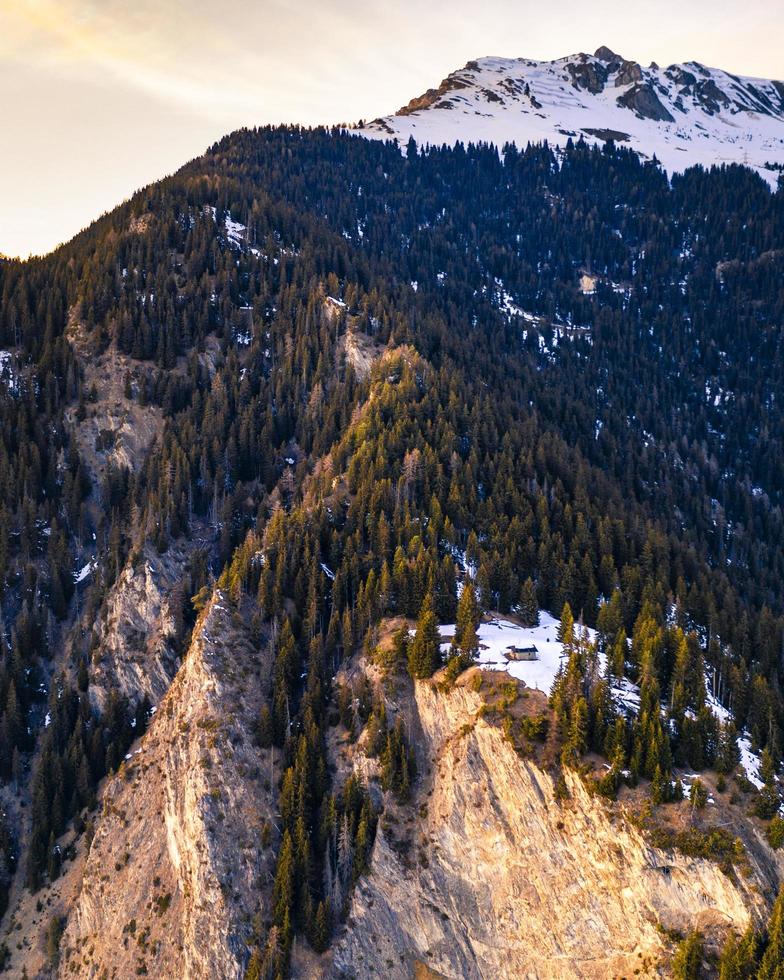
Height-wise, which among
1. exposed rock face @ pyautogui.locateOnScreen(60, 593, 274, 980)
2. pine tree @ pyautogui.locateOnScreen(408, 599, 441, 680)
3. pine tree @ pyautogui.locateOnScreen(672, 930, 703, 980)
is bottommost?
exposed rock face @ pyautogui.locateOnScreen(60, 593, 274, 980)

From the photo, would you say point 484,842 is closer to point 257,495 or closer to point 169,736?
point 169,736

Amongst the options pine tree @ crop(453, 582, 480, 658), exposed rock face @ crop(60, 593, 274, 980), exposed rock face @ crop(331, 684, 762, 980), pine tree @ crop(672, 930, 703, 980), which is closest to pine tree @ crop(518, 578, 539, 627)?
pine tree @ crop(453, 582, 480, 658)

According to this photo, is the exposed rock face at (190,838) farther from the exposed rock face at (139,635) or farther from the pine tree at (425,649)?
the pine tree at (425,649)

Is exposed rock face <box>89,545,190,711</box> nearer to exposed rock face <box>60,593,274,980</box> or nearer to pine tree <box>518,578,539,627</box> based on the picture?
exposed rock face <box>60,593,274,980</box>

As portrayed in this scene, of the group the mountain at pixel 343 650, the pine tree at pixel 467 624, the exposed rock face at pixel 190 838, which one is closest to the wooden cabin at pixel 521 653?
the mountain at pixel 343 650

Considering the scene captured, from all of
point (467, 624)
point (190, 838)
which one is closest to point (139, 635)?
point (190, 838)

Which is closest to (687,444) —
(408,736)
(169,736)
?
(408,736)

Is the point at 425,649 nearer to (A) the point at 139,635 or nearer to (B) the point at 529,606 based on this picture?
(B) the point at 529,606
